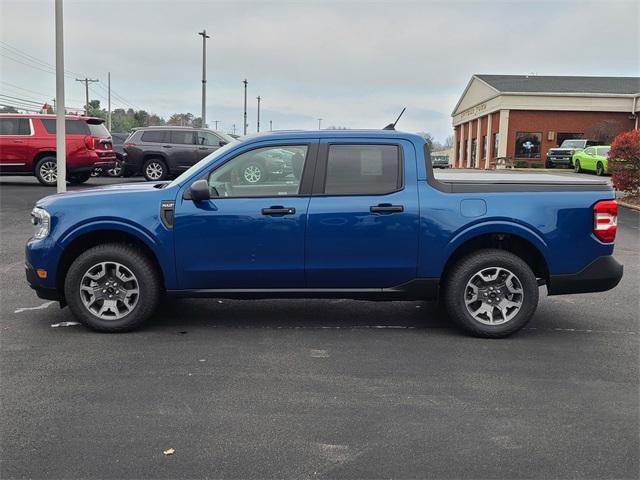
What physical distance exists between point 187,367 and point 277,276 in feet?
3.79

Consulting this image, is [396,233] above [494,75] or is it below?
below

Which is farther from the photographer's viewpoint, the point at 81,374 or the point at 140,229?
the point at 140,229

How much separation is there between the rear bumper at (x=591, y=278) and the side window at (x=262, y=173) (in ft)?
7.97

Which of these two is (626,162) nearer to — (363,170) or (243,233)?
(363,170)

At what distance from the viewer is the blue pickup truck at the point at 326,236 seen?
5.35 m

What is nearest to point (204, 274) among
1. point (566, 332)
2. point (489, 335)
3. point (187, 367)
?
point (187, 367)

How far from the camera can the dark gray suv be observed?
19484 millimetres

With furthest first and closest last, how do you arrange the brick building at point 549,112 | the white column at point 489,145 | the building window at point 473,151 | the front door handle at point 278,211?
the building window at point 473,151 → the white column at point 489,145 → the brick building at point 549,112 → the front door handle at point 278,211

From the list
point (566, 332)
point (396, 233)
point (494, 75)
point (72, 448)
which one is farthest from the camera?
point (494, 75)

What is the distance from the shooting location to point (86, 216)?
17.7 ft

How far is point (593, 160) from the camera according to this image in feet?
99.1

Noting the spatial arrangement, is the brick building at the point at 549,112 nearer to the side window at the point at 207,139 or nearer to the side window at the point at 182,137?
the side window at the point at 207,139

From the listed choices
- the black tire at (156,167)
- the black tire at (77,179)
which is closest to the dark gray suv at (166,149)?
the black tire at (156,167)

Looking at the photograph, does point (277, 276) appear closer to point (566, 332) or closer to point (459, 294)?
point (459, 294)
